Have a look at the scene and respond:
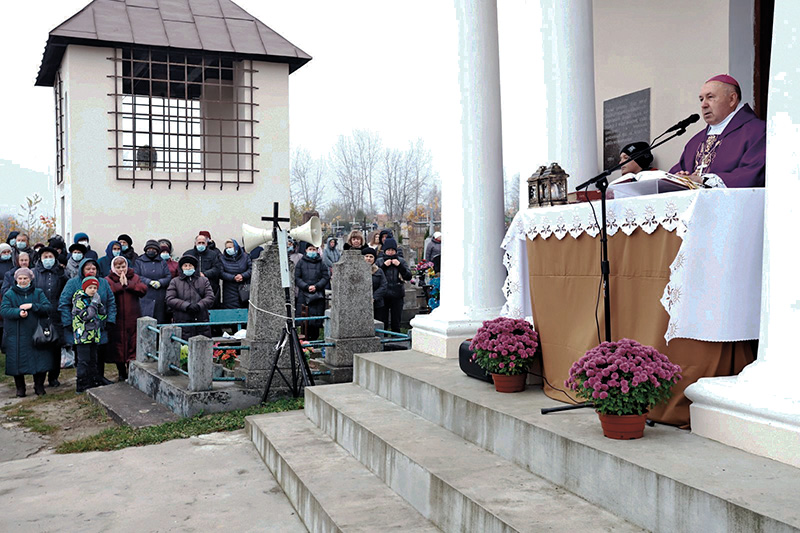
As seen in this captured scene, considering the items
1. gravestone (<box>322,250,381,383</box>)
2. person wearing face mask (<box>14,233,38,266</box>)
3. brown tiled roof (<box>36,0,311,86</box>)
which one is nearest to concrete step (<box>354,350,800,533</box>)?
gravestone (<box>322,250,381,383</box>)

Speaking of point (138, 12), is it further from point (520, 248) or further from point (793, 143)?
point (793, 143)

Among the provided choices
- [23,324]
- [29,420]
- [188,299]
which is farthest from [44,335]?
[188,299]

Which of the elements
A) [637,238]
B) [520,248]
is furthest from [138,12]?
[637,238]

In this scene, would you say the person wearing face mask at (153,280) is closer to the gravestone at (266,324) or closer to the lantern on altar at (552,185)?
the gravestone at (266,324)

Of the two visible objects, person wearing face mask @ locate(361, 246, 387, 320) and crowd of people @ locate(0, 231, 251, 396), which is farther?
person wearing face mask @ locate(361, 246, 387, 320)

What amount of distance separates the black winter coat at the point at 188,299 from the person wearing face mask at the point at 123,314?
55 cm

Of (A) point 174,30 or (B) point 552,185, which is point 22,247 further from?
(B) point 552,185

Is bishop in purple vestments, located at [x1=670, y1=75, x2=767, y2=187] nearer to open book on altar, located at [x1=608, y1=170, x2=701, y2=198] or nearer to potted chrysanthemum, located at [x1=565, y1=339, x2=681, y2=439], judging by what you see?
open book on altar, located at [x1=608, y1=170, x2=701, y2=198]

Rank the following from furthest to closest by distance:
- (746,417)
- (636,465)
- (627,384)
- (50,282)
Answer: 1. (50,282)
2. (627,384)
3. (746,417)
4. (636,465)

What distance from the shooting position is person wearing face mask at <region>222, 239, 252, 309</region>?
1353 cm

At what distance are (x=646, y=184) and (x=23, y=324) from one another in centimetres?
860

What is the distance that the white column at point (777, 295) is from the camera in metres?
3.68

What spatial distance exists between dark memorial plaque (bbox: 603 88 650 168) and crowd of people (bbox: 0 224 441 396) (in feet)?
15.8

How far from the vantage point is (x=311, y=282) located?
13.4 m
